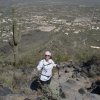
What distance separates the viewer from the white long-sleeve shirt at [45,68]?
1059 cm

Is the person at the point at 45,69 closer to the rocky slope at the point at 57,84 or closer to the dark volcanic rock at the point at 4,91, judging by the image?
the rocky slope at the point at 57,84

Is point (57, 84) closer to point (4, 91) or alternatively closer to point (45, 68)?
point (45, 68)

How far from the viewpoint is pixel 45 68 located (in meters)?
10.6

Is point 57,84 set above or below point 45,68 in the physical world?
below

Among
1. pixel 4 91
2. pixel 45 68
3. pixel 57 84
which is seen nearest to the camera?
pixel 4 91

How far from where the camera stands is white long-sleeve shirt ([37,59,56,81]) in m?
10.6

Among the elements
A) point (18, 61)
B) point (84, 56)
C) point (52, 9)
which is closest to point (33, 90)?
point (18, 61)

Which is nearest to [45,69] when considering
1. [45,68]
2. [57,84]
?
[45,68]

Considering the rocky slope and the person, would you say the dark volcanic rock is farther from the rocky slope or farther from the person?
the person

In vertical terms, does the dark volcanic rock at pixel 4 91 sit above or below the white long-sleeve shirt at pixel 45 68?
below

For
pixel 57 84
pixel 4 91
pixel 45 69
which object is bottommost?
pixel 57 84

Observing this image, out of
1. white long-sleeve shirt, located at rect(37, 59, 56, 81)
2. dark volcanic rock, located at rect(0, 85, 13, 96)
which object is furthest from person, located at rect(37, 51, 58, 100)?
dark volcanic rock, located at rect(0, 85, 13, 96)

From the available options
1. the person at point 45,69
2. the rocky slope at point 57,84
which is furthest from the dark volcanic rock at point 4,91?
the person at point 45,69

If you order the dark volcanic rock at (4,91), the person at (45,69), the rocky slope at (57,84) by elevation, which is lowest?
the rocky slope at (57,84)
